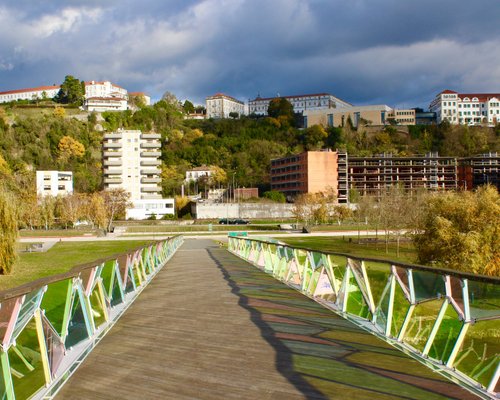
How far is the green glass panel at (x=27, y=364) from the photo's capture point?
4648mm

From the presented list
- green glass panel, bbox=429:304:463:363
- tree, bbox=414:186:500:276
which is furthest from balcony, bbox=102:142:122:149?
green glass panel, bbox=429:304:463:363

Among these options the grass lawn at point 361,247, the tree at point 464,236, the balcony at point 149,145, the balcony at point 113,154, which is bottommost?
the grass lawn at point 361,247

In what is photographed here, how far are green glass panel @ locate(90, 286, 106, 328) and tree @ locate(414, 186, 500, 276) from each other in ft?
77.5

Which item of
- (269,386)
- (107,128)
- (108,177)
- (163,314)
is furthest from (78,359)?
(107,128)

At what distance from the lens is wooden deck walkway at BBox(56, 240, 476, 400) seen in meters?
4.95

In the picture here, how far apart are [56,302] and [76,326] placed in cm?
90

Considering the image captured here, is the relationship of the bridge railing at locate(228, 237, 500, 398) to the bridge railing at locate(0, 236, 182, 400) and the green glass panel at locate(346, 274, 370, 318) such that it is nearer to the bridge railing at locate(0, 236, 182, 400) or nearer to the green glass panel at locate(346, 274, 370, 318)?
the green glass panel at locate(346, 274, 370, 318)

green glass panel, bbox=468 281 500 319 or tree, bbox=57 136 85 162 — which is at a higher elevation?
tree, bbox=57 136 85 162

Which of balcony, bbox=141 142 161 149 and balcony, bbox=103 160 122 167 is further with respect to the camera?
balcony, bbox=141 142 161 149

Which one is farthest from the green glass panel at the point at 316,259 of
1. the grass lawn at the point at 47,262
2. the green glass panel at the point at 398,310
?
the grass lawn at the point at 47,262

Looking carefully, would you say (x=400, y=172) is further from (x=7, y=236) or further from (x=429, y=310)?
(x=429, y=310)

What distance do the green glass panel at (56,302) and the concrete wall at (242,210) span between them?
92.1 m

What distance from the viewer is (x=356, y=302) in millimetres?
8664

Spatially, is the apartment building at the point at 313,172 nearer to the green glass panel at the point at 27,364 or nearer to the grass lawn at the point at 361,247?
the grass lawn at the point at 361,247
